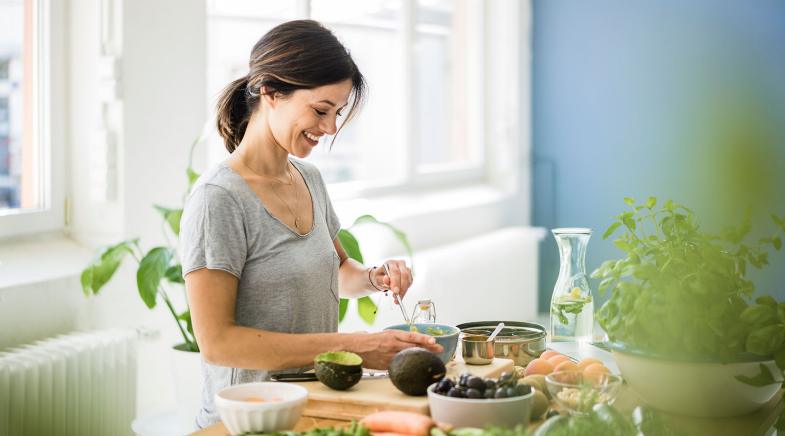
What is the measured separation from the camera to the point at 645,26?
472cm

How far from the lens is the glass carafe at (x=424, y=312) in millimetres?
1647

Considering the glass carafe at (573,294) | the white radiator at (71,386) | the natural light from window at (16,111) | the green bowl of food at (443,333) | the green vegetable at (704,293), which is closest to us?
the green vegetable at (704,293)

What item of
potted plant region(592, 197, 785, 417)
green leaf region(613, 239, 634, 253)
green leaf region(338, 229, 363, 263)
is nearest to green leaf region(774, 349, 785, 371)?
potted plant region(592, 197, 785, 417)

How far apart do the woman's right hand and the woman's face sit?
446 millimetres

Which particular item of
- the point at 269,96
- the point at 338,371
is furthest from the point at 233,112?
the point at 338,371

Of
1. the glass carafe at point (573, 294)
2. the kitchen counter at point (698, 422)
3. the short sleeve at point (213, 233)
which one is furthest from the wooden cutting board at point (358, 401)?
the glass carafe at point (573, 294)

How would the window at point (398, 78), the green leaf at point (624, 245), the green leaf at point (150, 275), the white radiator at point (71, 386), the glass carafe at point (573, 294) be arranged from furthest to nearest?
the window at point (398, 78), the green leaf at point (150, 275), the white radiator at point (71, 386), the glass carafe at point (573, 294), the green leaf at point (624, 245)

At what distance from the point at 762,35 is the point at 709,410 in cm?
354

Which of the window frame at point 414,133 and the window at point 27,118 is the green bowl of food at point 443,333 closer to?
the window at point 27,118

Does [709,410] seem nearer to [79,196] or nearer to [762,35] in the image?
[79,196]

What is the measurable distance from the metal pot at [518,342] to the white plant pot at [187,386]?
2.93 feet

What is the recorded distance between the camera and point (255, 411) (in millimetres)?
1138

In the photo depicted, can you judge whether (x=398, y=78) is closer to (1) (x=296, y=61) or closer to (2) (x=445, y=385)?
(1) (x=296, y=61)

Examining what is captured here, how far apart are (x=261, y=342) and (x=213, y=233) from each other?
8.1 inches
